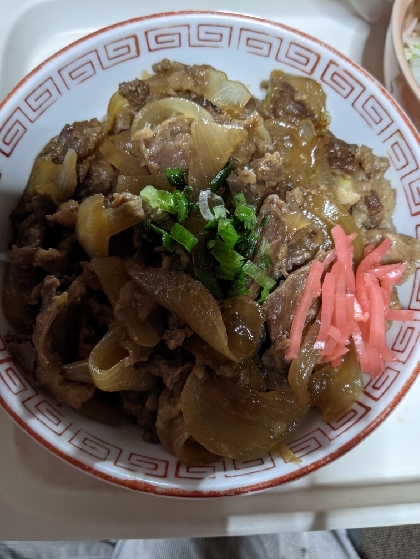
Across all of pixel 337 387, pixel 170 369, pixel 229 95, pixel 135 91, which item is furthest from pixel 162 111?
pixel 337 387

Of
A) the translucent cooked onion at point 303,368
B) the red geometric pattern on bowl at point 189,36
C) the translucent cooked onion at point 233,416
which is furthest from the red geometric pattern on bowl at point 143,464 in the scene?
the red geometric pattern on bowl at point 189,36

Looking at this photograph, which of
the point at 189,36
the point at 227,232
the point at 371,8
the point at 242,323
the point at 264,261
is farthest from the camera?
the point at 371,8

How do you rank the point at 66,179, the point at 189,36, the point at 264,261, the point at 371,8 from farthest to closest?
the point at 371,8
the point at 189,36
the point at 66,179
the point at 264,261

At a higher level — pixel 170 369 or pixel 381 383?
pixel 381 383

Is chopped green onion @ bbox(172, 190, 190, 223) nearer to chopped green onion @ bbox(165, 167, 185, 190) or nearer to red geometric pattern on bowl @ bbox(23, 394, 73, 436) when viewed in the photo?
chopped green onion @ bbox(165, 167, 185, 190)

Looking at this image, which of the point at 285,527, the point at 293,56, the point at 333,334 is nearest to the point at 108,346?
the point at 333,334

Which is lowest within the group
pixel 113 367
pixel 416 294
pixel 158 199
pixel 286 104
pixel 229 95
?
pixel 113 367

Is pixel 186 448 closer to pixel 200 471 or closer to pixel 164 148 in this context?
pixel 200 471

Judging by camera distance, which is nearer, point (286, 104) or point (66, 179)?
point (66, 179)

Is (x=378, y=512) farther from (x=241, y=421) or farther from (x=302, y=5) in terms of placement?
(x=302, y=5)
